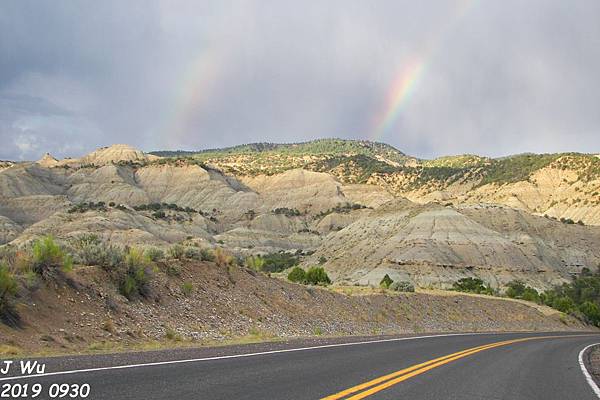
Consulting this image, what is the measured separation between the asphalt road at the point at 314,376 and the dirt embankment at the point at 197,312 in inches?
137

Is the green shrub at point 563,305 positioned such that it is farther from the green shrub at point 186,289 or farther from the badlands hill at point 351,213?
the green shrub at point 186,289

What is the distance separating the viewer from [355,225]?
104m

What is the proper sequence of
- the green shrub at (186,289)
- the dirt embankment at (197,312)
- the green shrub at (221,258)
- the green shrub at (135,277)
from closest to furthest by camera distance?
the dirt embankment at (197,312), the green shrub at (135,277), the green shrub at (186,289), the green shrub at (221,258)

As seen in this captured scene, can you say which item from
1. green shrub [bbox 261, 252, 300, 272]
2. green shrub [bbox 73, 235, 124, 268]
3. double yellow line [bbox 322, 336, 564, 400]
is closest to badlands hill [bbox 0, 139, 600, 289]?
green shrub [bbox 261, 252, 300, 272]

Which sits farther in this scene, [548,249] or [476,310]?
[548,249]

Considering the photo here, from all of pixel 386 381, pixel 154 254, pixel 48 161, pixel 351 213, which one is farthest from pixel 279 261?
pixel 48 161

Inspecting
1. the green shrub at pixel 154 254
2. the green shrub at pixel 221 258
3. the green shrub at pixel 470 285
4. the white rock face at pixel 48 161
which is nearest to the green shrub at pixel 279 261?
the green shrub at pixel 470 285

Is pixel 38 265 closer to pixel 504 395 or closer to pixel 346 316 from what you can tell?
pixel 504 395

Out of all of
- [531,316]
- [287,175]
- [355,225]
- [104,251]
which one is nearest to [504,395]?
[104,251]

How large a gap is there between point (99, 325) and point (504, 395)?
38.0ft

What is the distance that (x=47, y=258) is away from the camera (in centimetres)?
1759

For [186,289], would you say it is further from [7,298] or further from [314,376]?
[314,376]

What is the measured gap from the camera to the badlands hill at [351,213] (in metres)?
87.0

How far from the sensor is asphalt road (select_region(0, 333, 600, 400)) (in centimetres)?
890
